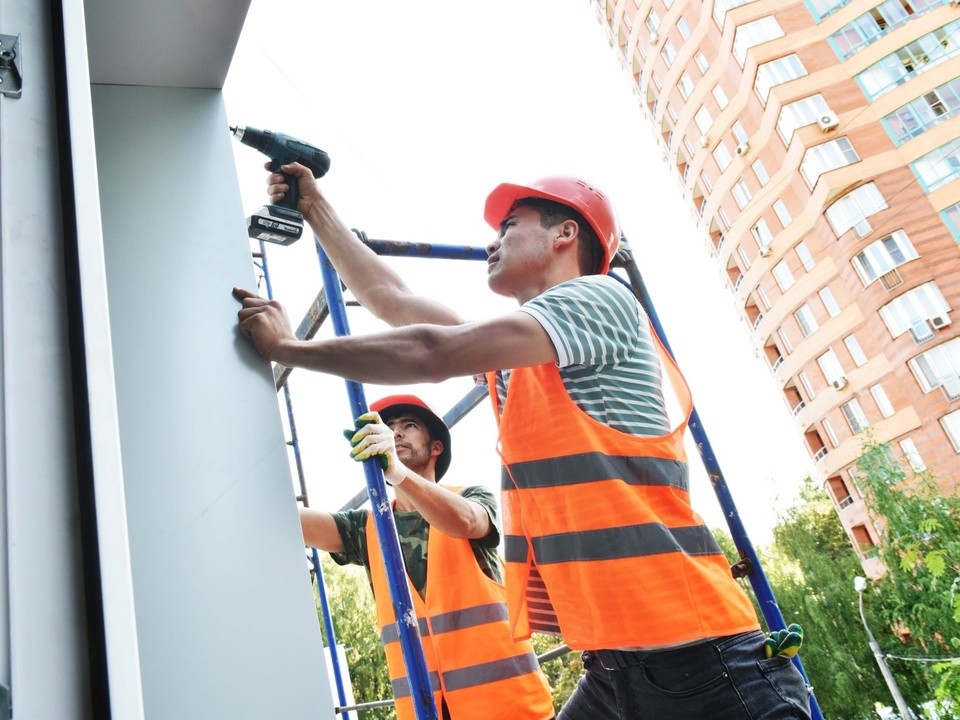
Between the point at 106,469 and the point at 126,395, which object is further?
the point at 126,395

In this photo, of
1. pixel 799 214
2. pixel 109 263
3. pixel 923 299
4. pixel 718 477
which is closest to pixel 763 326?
pixel 799 214

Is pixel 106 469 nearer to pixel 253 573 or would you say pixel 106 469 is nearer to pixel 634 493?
pixel 253 573

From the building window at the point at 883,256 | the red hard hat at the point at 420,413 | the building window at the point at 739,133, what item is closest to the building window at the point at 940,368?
the building window at the point at 883,256

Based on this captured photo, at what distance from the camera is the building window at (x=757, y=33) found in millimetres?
27609

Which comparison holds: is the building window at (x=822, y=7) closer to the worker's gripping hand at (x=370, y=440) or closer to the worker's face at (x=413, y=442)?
the worker's face at (x=413, y=442)

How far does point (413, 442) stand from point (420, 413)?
15cm

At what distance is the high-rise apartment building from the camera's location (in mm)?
23828

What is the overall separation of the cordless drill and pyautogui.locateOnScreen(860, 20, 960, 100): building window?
28.3 metres

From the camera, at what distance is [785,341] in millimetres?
30766

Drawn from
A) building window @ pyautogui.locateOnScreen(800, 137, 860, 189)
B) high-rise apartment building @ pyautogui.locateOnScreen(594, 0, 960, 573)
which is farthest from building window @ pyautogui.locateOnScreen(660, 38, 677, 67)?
building window @ pyautogui.locateOnScreen(800, 137, 860, 189)

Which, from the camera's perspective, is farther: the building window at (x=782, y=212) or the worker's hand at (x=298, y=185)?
the building window at (x=782, y=212)

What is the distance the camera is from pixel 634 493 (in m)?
1.59

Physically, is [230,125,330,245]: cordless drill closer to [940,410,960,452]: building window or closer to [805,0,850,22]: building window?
[940,410,960,452]: building window

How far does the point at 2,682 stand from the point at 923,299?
27.5 meters
